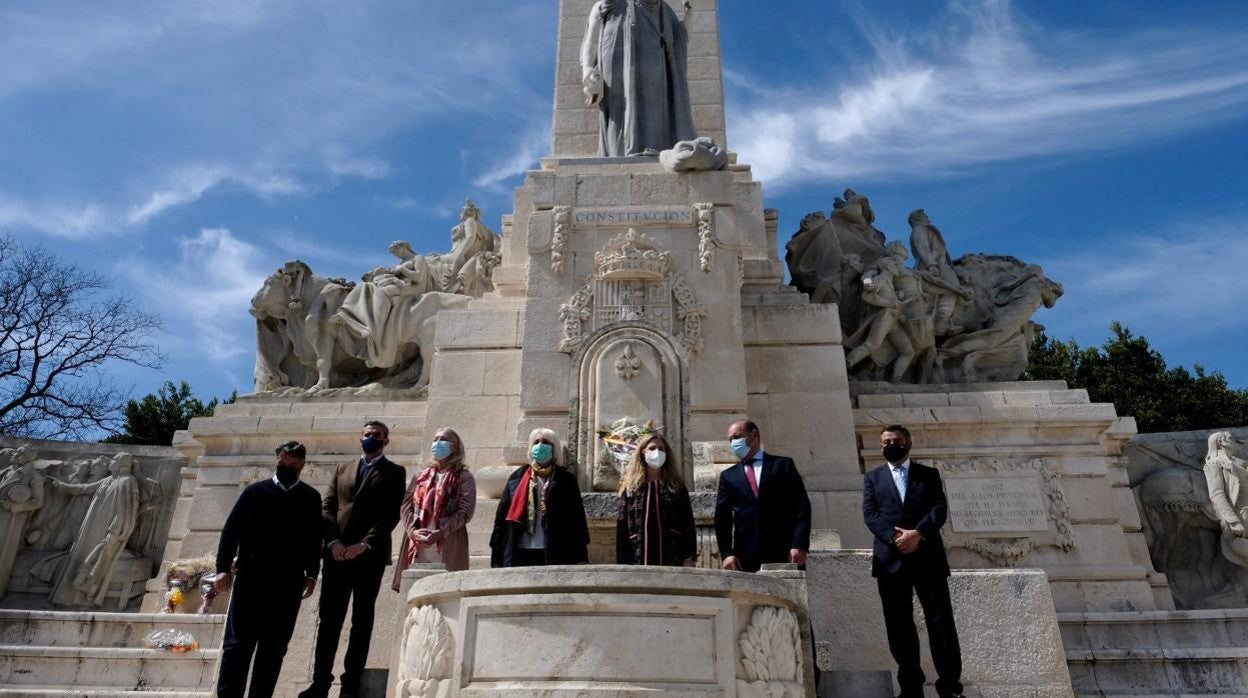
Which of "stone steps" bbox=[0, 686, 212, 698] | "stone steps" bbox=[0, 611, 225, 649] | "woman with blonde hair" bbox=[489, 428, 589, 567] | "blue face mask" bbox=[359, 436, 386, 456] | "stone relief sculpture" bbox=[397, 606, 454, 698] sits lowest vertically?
"stone steps" bbox=[0, 686, 212, 698]

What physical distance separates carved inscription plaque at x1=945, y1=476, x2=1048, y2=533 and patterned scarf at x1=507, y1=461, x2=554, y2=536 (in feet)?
22.4

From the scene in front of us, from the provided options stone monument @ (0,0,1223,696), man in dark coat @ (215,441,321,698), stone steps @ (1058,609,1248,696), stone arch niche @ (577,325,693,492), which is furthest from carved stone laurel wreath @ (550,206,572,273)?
stone steps @ (1058,609,1248,696)

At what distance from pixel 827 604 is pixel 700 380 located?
305 centimetres

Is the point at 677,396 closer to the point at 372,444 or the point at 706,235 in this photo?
the point at 706,235

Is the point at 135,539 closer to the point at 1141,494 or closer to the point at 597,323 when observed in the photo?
the point at 597,323

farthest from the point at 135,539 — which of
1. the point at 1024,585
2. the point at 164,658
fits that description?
the point at 1024,585

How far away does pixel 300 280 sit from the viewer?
13.8m

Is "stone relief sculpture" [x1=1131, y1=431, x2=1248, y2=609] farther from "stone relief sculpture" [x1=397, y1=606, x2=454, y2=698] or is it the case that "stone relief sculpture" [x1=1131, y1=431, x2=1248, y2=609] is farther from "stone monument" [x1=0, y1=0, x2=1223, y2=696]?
"stone relief sculpture" [x1=397, y1=606, x2=454, y2=698]

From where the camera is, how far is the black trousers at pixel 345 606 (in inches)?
213

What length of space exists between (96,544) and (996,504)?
11623mm

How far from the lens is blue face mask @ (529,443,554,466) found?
5969 mm

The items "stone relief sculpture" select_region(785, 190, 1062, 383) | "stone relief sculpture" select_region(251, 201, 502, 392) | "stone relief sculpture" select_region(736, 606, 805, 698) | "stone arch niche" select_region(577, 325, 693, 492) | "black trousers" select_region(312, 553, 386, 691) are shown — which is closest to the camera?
"stone relief sculpture" select_region(736, 606, 805, 698)

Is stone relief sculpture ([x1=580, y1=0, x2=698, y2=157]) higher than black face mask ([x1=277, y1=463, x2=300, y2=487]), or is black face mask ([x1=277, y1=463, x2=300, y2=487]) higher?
stone relief sculpture ([x1=580, y1=0, x2=698, y2=157])

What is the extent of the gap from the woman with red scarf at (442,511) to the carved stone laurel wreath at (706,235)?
4.02m
